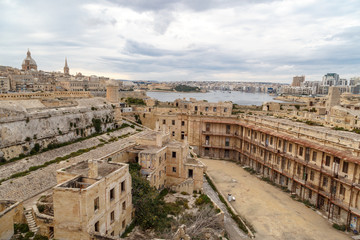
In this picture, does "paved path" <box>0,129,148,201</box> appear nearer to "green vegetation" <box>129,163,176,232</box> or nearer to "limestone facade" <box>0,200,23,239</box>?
"limestone facade" <box>0,200,23,239</box>

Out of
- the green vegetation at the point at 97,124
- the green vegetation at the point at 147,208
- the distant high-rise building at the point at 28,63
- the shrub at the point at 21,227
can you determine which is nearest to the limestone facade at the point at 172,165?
the green vegetation at the point at 147,208

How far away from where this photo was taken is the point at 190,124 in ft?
151

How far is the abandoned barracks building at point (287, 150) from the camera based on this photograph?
23.5m

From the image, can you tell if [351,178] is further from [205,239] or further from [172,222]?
[172,222]

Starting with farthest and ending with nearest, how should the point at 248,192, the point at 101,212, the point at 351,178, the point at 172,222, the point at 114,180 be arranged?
the point at 248,192
the point at 351,178
the point at 172,222
the point at 114,180
the point at 101,212

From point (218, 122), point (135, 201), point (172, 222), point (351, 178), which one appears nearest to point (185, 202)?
point (172, 222)

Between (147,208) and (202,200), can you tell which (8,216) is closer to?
(147,208)

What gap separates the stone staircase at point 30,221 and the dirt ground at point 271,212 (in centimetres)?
1814

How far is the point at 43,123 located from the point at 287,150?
103ft

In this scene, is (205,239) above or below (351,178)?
below

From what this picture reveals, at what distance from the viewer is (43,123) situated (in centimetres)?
2995

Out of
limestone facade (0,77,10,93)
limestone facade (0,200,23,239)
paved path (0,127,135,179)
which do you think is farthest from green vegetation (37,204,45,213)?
limestone facade (0,77,10,93)

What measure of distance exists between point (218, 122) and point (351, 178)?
2352 cm

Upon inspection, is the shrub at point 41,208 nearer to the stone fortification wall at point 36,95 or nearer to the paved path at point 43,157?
the paved path at point 43,157
